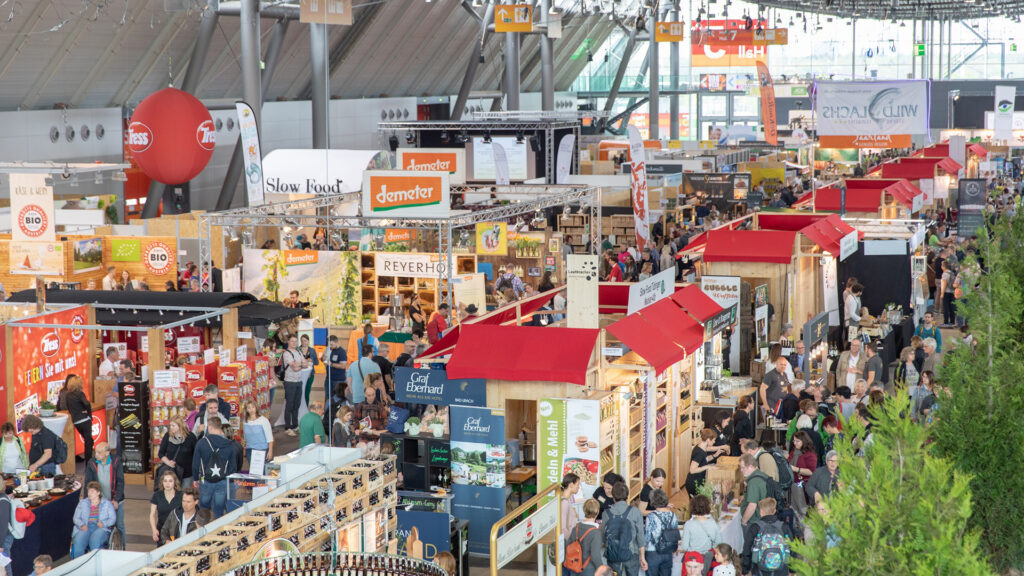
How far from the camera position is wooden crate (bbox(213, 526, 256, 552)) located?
585cm

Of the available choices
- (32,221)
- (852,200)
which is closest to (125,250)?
(32,221)

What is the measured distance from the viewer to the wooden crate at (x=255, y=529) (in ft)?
19.5

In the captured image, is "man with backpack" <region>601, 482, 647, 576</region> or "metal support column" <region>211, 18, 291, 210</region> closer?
"man with backpack" <region>601, 482, 647, 576</region>

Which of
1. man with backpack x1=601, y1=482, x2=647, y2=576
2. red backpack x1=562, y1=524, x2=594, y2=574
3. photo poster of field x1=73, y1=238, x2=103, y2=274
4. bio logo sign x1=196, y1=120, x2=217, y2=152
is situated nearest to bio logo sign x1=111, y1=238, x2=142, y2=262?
photo poster of field x1=73, y1=238, x2=103, y2=274

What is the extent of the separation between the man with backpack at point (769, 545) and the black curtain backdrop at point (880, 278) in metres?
8.86

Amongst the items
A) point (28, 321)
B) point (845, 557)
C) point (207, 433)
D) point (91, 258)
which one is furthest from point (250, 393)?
point (845, 557)

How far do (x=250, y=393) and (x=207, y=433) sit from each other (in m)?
2.84

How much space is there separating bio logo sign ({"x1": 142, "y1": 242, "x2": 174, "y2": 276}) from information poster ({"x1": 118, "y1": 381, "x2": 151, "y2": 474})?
646cm

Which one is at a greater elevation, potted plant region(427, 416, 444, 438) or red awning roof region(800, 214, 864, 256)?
red awning roof region(800, 214, 864, 256)

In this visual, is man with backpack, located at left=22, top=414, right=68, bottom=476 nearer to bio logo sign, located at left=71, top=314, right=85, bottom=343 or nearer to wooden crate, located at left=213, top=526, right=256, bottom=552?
bio logo sign, located at left=71, top=314, right=85, bottom=343

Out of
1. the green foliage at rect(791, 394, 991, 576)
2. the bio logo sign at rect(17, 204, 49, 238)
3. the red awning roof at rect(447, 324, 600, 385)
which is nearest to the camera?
the green foliage at rect(791, 394, 991, 576)

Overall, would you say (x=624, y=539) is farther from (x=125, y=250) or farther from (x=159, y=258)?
(x=125, y=250)

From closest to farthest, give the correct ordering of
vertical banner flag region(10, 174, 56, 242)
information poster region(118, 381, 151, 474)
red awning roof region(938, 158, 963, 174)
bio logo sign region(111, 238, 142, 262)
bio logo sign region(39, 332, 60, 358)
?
1. information poster region(118, 381, 151, 474)
2. bio logo sign region(39, 332, 60, 358)
3. vertical banner flag region(10, 174, 56, 242)
4. bio logo sign region(111, 238, 142, 262)
5. red awning roof region(938, 158, 963, 174)

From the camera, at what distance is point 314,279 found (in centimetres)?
1599
